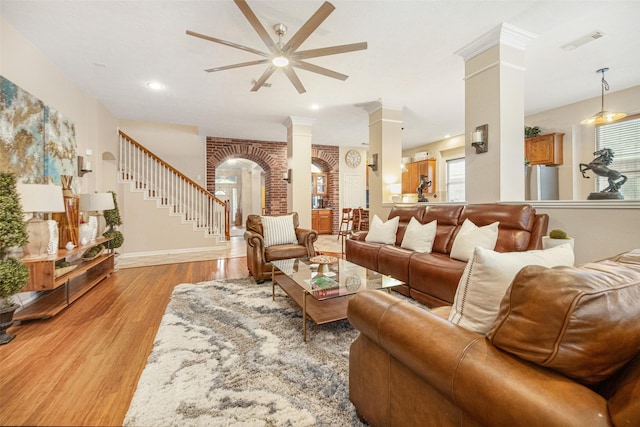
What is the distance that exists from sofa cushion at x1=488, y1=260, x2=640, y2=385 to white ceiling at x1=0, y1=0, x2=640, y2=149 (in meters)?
2.52

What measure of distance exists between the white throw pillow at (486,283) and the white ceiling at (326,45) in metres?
2.32

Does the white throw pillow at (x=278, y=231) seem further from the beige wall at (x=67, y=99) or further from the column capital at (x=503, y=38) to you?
the column capital at (x=503, y=38)

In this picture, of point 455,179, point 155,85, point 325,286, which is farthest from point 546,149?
point 155,85

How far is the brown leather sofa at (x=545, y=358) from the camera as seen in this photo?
63 centimetres

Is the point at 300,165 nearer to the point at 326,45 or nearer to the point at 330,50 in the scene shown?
the point at 326,45

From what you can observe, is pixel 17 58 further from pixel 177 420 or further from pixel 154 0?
pixel 177 420

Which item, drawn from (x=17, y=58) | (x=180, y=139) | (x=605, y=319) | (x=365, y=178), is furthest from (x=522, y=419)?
(x=365, y=178)

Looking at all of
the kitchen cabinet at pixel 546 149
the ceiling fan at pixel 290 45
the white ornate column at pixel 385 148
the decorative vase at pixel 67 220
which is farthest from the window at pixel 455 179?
the decorative vase at pixel 67 220

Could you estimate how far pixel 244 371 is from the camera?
166cm

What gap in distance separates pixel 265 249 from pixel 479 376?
9.74ft

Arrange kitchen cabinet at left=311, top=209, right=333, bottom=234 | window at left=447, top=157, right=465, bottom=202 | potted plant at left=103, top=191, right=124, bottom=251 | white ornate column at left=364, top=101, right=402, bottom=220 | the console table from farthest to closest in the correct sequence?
kitchen cabinet at left=311, top=209, right=333, bottom=234 < window at left=447, top=157, right=465, bottom=202 < white ornate column at left=364, top=101, right=402, bottom=220 < potted plant at left=103, top=191, right=124, bottom=251 < the console table

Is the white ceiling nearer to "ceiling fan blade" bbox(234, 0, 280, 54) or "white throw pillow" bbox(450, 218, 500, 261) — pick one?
"ceiling fan blade" bbox(234, 0, 280, 54)

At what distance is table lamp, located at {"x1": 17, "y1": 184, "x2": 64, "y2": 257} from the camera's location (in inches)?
87.0

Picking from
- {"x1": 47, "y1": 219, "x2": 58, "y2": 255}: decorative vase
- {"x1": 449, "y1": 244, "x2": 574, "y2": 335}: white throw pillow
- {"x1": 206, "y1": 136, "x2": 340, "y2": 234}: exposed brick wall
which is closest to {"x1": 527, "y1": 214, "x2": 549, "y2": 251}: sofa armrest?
{"x1": 449, "y1": 244, "x2": 574, "y2": 335}: white throw pillow
